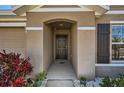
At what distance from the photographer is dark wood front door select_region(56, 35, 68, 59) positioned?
18.6m

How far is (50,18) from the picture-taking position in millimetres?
10633

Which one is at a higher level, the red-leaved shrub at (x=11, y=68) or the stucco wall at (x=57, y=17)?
the stucco wall at (x=57, y=17)

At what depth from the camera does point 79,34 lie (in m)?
10.5

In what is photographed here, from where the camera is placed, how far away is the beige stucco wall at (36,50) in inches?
416

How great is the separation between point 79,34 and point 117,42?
299 cm

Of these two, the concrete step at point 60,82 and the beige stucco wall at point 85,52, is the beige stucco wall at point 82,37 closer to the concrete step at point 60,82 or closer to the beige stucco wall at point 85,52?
the beige stucco wall at point 85,52

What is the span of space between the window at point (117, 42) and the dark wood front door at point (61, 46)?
7.14 meters

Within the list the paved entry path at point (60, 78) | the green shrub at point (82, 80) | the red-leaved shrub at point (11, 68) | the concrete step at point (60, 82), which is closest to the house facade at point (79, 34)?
the green shrub at point (82, 80)

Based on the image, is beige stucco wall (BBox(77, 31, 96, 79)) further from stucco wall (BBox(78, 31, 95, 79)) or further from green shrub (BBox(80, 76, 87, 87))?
green shrub (BBox(80, 76, 87, 87))

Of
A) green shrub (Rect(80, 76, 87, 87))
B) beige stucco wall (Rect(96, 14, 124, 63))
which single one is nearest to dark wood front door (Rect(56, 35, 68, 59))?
beige stucco wall (Rect(96, 14, 124, 63))

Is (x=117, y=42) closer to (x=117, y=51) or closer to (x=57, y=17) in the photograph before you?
(x=117, y=51)

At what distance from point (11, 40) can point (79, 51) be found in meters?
5.69
